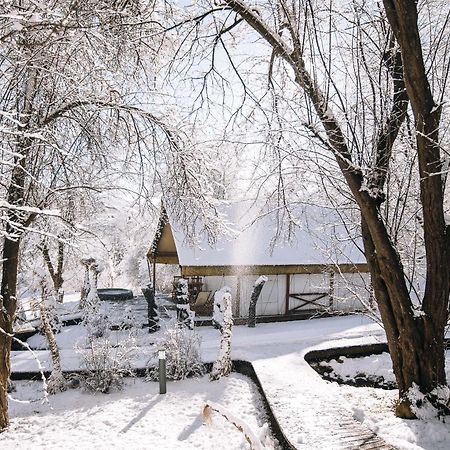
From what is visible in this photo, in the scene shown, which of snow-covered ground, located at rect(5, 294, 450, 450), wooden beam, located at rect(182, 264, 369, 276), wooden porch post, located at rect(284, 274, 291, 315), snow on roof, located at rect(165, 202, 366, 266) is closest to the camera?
snow-covered ground, located at rect(5, 294, 450, 450)

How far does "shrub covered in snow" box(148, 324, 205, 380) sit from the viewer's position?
335 inches

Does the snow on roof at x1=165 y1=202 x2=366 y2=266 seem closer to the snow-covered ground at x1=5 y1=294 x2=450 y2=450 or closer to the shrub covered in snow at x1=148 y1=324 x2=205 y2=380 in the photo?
the snow-covered ground at x1=5 y1=294 x2=450 y2=450

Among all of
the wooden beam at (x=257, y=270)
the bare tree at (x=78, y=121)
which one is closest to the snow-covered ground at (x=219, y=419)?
the bare tree at (x=78, y=121)

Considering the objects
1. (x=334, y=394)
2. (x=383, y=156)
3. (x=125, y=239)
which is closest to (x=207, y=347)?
(x=334, y=394)

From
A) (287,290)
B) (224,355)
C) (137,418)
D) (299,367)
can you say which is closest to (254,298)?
(287,290)

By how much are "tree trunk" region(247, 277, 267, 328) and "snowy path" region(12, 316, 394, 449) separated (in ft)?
0.92

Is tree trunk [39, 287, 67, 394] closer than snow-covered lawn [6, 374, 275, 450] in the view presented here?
No

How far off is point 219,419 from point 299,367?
274 cm

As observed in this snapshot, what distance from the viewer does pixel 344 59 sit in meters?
6.03

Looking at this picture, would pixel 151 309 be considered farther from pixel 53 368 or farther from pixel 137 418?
pixel 137 418

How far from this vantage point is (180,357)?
→ 8500mm

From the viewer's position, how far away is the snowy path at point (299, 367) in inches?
219

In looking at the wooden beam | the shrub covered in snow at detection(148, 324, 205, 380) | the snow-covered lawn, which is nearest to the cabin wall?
the wooden beam

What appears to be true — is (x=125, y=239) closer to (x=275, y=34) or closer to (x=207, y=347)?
(x=207, y=347)
